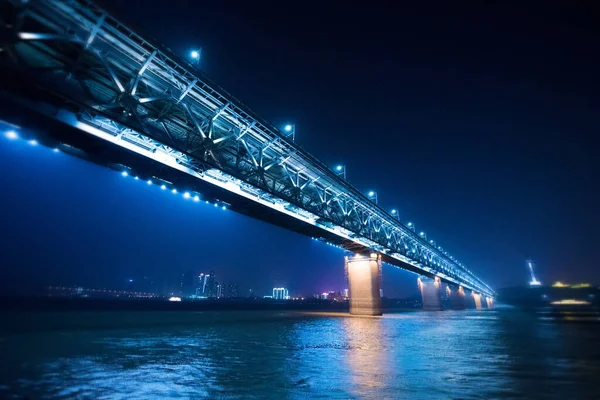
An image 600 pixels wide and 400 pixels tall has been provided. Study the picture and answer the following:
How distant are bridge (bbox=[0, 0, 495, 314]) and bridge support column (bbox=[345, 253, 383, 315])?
1606cm

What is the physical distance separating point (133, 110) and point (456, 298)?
123 meters

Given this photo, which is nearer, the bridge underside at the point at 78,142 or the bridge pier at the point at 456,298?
the bridge underside at the point at 78,142

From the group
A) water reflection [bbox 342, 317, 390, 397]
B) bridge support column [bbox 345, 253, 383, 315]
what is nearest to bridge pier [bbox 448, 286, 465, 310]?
bridge support column [bbox 345, 253, 383, 315]

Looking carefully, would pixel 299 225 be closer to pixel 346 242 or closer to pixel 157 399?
pixel 346 242

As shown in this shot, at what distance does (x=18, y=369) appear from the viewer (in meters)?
7.11

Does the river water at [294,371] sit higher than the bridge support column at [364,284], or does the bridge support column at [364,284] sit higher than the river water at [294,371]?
the bridge support column at [364,284]

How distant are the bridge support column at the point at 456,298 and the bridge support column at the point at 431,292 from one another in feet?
85.3

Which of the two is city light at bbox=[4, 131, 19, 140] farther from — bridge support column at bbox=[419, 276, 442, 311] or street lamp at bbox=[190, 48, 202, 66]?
bridge support column at bbox=[419, 276, 442, 311]

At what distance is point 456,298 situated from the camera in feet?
357

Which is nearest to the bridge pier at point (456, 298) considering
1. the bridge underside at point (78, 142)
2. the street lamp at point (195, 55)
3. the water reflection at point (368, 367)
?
the bridge underside at point (78, 142)

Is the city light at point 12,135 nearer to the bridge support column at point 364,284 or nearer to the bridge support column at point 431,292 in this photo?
the bridge support column at point 364,284

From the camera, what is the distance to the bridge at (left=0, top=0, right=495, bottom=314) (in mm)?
13031

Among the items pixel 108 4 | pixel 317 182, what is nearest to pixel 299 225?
pixel 317 182

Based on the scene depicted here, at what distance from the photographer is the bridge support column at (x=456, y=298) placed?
104556 millimetres
